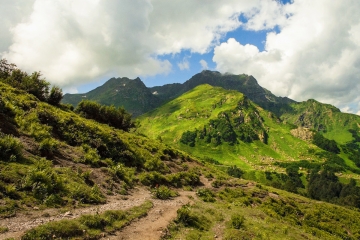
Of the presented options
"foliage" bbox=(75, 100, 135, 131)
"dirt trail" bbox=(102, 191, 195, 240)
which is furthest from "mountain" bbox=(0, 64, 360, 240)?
"foliage" bbox=(75, 100, 135, 131)

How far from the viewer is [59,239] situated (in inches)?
514

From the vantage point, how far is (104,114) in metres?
62.4

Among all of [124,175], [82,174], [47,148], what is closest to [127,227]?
[82,174]

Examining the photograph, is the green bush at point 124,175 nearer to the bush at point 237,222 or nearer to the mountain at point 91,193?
the mountain at point 91,193

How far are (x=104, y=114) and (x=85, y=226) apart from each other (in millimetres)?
50084

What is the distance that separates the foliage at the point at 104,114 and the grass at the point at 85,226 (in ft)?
141

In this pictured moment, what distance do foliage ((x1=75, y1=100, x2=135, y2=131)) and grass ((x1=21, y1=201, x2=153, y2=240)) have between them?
1689 inches

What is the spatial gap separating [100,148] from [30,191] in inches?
694

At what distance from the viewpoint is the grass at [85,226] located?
12.9 metres

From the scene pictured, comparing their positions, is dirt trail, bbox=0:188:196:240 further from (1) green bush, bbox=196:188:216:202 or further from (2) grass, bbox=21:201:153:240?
(1) green bush, bbox=196:188:216:202

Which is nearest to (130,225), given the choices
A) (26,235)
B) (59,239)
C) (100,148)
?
(59,239)

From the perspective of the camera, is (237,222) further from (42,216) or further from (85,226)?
(42,216)

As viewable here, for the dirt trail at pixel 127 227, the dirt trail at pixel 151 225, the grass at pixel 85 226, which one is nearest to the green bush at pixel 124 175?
the dirt trail at pixel 127 227

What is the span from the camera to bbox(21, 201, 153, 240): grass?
42.2 feet
